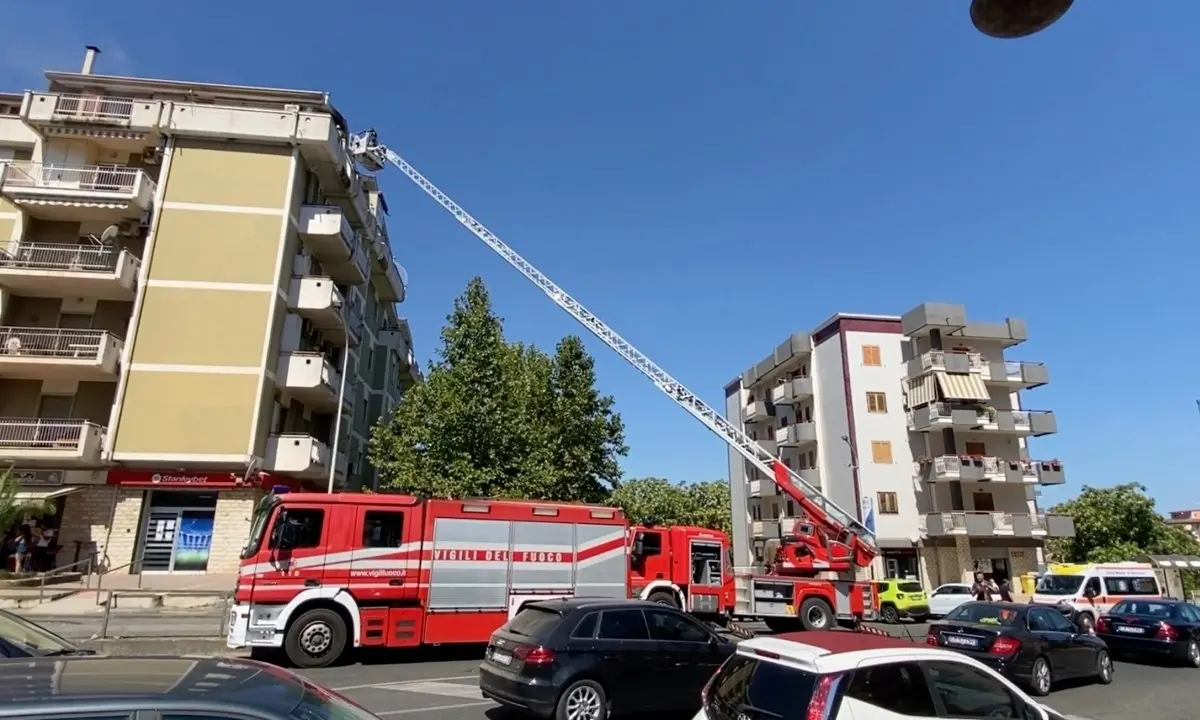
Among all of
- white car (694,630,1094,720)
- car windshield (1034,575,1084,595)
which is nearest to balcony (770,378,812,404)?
car windshield (1034,575,1084,595)

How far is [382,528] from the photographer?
523 inches

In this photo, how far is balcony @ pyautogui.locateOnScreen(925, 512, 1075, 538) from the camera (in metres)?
38.2

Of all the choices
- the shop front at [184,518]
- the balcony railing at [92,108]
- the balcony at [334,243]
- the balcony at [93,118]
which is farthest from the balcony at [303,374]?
the balcony railing at [92,108]

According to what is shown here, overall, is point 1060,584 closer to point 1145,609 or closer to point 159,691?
point 1145,609

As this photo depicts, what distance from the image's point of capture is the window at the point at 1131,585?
810 inches

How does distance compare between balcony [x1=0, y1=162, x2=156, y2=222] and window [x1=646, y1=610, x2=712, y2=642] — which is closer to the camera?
window [x1=646, y1=610, x2=712, y2=642]

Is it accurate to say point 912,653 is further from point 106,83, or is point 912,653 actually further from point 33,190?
point 106,83

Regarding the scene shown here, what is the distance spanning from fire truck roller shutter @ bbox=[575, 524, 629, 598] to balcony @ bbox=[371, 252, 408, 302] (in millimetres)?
24934

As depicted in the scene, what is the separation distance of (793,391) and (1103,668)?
3558cm

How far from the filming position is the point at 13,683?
8.15ft

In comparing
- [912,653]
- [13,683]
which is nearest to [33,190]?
[13,683]

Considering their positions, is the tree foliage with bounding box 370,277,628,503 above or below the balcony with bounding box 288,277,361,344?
below

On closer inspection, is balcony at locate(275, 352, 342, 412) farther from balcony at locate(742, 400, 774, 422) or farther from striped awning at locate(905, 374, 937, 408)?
balcony at locate(742, 400, 774, 422)

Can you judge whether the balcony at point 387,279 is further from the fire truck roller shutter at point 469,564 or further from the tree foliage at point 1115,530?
the tree foliage at point 1115,530
